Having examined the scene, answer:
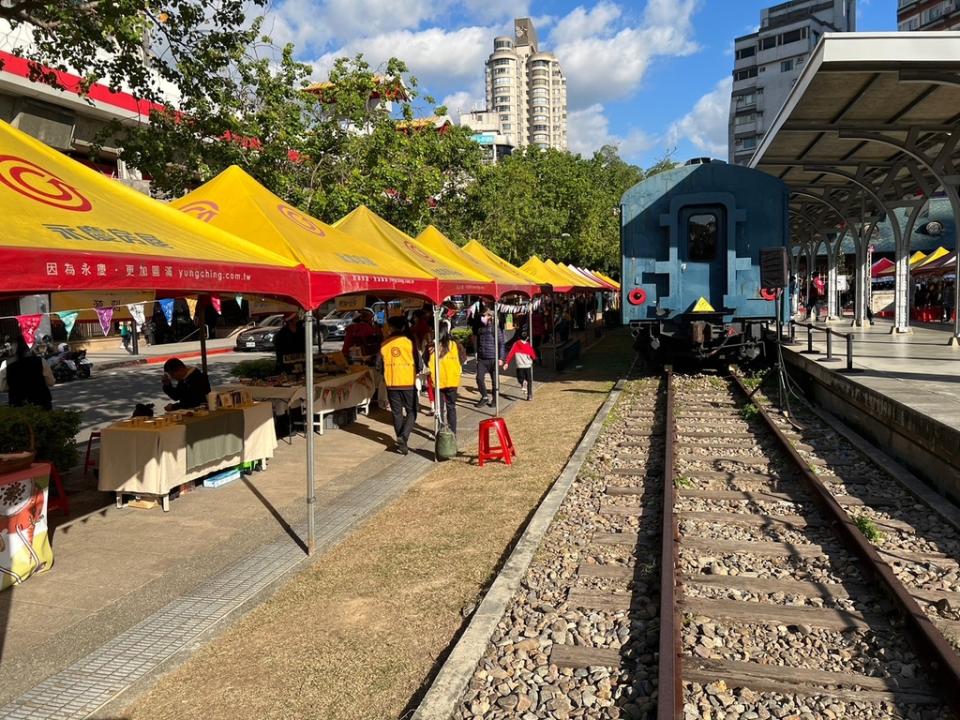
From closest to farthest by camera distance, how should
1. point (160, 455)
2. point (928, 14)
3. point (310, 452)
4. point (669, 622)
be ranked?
point (669, 622) < point (310, 452) < point (160, 455) < point (928, 14)

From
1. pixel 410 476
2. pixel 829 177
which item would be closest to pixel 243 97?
pixel 410 476

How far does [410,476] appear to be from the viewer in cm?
851

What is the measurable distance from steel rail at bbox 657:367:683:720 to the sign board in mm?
6789

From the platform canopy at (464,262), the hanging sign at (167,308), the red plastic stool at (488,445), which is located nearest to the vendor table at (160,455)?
the red plastic stool at (488,445)

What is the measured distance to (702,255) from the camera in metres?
13.7

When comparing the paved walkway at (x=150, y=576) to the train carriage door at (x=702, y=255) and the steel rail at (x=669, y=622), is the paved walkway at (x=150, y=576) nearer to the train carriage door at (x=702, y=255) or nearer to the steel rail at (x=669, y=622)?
the steel rail at (x=669, y=622)

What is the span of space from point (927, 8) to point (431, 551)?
86.6 meters

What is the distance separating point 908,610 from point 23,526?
6263mm

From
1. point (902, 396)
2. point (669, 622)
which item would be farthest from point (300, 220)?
point (902, 396)

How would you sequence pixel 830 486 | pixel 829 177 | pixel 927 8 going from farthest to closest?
pixel 927 8 → pixel 829 177 → pixel 830 486

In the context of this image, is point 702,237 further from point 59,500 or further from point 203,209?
point 59,500

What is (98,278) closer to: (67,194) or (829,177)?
(67,194)

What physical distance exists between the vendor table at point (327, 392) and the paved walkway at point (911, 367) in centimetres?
790

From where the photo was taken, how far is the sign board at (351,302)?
39.0 feet
